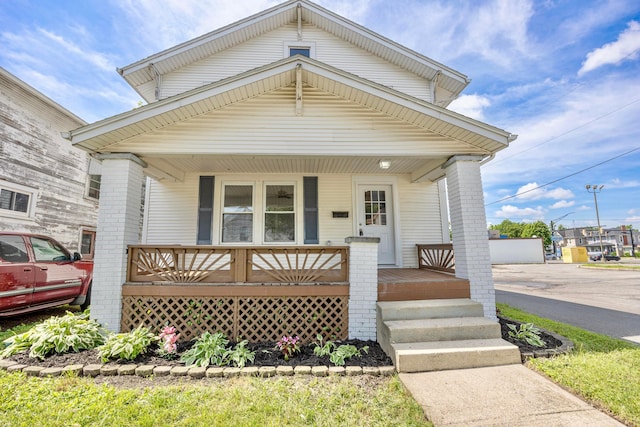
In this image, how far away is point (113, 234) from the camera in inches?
178

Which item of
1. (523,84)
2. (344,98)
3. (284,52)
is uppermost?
(523,84)

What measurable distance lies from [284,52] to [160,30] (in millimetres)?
3831

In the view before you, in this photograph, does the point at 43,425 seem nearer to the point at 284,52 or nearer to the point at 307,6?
the point at 284,52

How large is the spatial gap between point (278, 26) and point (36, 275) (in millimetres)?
8085

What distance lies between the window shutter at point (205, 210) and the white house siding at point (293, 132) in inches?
81.7

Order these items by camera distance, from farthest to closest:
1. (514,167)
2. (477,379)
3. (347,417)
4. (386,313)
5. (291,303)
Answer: (514,167) < (291,303) < (386,313) < (477,379) < (347,417)

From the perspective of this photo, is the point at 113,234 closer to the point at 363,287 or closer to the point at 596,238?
the point at 363,287

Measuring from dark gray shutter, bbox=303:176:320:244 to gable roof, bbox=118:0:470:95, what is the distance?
4089 millimetres

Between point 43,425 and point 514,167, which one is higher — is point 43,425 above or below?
below

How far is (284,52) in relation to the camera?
25.1 feet

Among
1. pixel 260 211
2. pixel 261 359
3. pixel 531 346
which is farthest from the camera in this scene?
pixel 260 211

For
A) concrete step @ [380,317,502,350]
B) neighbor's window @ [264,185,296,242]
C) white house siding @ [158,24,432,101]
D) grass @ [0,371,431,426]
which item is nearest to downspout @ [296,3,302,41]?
white house siding @ [158,24,432,101]

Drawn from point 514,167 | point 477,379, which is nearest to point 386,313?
point 477,379

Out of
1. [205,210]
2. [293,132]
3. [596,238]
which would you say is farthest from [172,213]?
[596,238]
